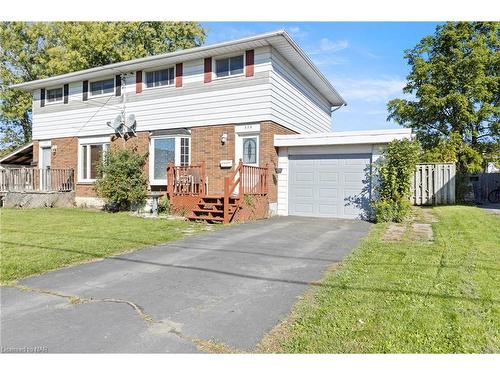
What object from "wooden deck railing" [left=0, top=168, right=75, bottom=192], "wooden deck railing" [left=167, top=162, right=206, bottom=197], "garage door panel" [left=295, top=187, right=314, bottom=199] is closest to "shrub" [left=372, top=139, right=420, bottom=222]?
"garage door panel" [left=295, top=187, right=314, bottom=199]

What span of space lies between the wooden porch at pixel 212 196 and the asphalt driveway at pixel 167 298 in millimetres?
3559

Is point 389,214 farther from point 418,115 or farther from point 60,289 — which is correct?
point 418,115

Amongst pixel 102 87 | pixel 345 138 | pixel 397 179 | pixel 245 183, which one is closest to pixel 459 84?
pixel 345 138

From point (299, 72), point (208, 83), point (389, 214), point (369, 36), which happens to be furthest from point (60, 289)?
point (299, 72)

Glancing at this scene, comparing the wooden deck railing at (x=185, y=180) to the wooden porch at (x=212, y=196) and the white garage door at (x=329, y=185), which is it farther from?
the white garage door at (x=329, y=185)

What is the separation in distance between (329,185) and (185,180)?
491 cm

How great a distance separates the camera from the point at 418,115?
21.3 m

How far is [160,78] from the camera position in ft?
48.2

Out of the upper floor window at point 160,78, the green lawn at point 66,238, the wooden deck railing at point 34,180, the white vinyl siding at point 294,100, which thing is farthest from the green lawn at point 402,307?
the wooden deck railing at point 34,180

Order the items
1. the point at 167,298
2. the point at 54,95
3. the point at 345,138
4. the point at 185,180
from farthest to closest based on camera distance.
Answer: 1. the point at 54,95
2. the point at 185,180
3. the point at 345,138
4. the point at 167,298

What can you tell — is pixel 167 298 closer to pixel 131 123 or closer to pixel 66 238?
pixel 66 238

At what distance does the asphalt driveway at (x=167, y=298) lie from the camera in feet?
10.7

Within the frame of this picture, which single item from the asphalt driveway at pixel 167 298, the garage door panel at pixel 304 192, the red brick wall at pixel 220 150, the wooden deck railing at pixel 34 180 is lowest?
the asphalt driveway at pixel 167 298

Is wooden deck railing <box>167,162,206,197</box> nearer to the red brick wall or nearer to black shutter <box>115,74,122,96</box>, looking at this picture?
the red brick wall
